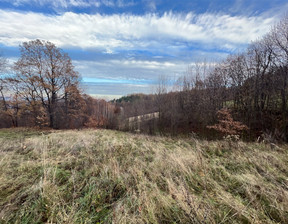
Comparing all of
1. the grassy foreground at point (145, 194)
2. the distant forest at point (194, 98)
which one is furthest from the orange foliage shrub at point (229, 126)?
the grassy foreground at point (145, 194)

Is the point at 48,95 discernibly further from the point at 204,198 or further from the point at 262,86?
the point at 262,86

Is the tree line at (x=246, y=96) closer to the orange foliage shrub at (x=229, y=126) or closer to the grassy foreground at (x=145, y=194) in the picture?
the orange foliage shrub at (x=229, y=126)

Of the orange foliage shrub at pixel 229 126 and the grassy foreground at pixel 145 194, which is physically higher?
the grassy foreground at pixel 145 194

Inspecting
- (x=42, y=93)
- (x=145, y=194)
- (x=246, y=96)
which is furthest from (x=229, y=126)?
(x=42, y=93)

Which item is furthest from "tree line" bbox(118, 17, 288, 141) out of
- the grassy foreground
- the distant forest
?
the grassy foreground

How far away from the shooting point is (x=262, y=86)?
465 inches

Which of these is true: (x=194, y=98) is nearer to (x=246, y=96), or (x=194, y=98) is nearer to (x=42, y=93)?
(x=246, y=96)

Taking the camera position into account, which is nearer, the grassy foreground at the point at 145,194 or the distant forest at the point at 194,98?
the grassy foreground at the point at 145,194

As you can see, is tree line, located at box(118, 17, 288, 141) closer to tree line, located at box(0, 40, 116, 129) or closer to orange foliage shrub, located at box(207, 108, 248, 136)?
orange foliage shrub, located at box(207, 108, 248, 136)

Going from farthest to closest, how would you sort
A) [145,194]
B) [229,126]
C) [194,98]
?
[194,98] < [229,126] < [145,194]

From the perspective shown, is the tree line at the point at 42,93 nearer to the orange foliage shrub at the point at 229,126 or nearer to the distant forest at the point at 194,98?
the distant forest at the point at 194,98

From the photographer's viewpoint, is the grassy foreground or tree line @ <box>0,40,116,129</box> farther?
tree line @ <box>0,40,116,129</box>

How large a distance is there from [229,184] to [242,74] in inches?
583

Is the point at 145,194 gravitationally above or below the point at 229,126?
above
